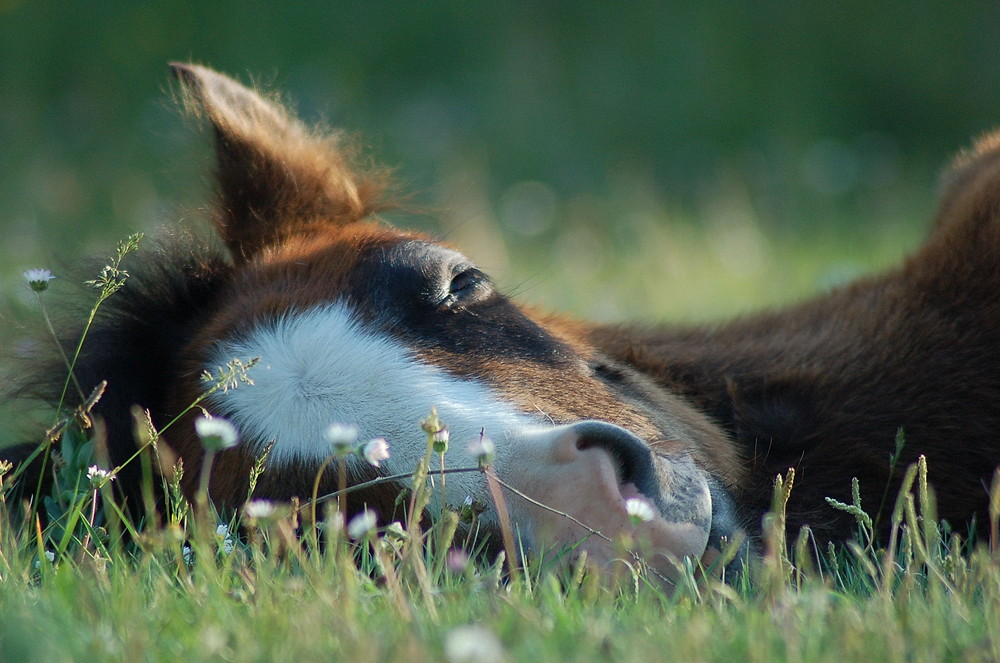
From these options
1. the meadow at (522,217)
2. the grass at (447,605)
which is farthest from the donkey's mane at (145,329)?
the grass at (447,605)

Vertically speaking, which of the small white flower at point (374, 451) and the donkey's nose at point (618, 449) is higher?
the small white flower at point (374, 451)

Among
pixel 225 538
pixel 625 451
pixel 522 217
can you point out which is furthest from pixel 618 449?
pixel 522 217

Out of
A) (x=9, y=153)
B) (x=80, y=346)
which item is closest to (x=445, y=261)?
(x=80, y=346)

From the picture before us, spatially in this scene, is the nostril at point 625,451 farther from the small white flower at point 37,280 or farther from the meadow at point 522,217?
the small white flower at point 37,280

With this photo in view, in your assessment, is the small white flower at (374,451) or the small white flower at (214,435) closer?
the small white flower at (214,435)

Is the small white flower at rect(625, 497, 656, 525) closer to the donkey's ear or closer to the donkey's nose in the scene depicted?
the donkey's nose

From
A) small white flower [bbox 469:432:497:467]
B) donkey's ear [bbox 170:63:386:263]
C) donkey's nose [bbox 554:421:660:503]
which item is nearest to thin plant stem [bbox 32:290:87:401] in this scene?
donkey's ear [bbox 170:63:386:263]

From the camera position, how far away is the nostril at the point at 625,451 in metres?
2.19

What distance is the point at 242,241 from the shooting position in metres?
3.21

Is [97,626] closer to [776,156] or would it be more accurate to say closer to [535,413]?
[535,413]

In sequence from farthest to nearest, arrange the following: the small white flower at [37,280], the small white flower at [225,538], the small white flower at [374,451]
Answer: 1. the small white flower at [37,280]
2. the small white flower at [225,538]
3. the small white flower at [374,451]

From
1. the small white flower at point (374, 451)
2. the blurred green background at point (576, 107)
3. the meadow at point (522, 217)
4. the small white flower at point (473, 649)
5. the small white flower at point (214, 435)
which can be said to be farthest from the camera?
the blurred green background at point (576, 107)

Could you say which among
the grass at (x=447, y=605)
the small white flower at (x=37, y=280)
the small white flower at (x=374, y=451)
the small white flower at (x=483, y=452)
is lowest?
the grass at (x=447, y=605)

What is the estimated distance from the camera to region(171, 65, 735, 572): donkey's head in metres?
2.18
